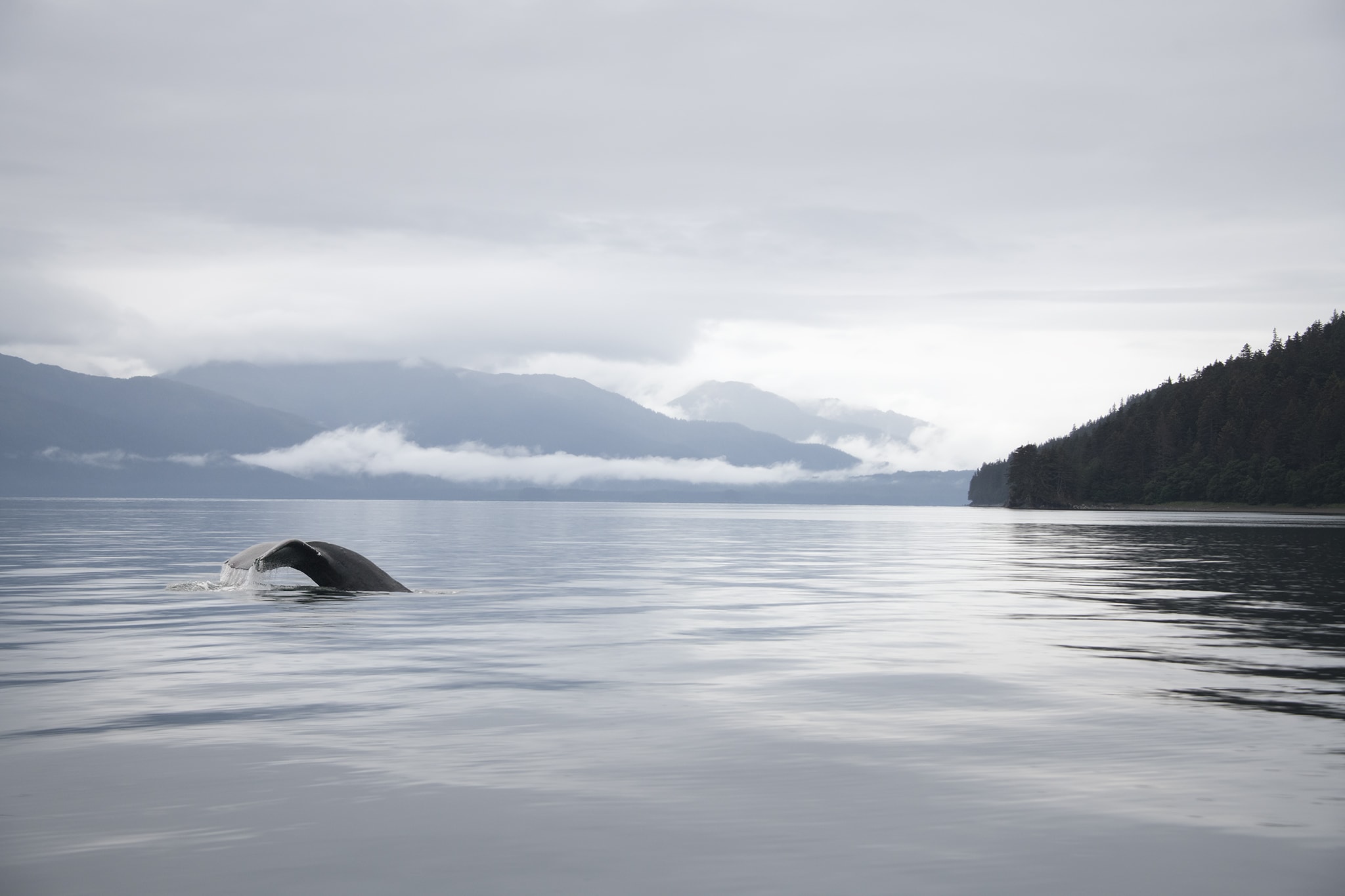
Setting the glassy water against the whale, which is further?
the whale

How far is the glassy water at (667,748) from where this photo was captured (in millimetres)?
7395

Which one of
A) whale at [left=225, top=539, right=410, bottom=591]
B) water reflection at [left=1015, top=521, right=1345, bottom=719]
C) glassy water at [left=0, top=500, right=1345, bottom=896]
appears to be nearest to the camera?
glassy water at [left=0, top=500, right=1345, bottom=896]

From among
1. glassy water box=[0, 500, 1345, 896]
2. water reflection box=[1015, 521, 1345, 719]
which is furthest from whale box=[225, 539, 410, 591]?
water reflection box=[1015, 521, 1345, 719]

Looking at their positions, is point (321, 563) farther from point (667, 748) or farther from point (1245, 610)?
point (1245, 610)

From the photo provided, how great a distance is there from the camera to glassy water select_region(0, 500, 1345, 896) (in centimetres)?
739

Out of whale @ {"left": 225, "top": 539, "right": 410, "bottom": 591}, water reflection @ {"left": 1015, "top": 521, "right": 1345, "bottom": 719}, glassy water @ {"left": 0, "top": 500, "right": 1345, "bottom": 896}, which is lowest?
water reflection @ {"left": 1015, "top": 521, "right": 1345, "bottom": 719}

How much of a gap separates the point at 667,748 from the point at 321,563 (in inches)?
797

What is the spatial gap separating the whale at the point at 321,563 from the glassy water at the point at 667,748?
154cm

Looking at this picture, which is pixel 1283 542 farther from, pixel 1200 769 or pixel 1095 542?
pixel 1200 769

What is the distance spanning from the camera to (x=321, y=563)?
28.9 m

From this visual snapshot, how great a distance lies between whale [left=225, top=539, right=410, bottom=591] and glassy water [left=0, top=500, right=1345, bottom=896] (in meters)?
1.54

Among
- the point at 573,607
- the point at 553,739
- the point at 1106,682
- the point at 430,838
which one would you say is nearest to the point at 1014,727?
the point at 1106,682

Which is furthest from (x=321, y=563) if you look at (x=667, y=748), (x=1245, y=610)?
(x=1245, y=610)

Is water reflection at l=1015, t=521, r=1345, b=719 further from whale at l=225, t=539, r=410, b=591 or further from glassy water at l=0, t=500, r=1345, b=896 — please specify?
whale at l=225, t=539, r=410, b=591
